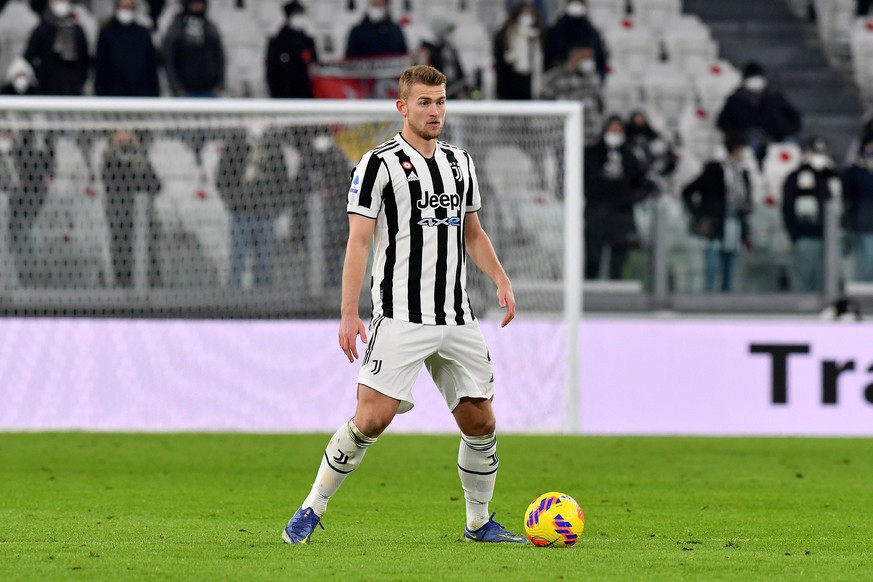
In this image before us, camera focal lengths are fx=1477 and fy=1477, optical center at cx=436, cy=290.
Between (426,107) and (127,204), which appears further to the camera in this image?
(127,204)

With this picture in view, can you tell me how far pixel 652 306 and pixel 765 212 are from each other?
4.30 ft

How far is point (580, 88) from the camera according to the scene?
15.9 m

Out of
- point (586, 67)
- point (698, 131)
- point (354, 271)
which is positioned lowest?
point (354, 271)

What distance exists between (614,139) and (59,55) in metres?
5.63

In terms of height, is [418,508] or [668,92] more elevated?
[668,92]

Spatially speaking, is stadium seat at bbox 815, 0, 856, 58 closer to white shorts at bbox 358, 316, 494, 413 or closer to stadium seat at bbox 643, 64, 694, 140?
stadium seat at bbox 643, 64, 694, 140

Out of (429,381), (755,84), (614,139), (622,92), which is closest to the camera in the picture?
(429,381)

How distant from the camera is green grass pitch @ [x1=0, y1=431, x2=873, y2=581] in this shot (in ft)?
18.1

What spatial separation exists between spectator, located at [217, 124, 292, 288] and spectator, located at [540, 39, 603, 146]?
12.8 feet

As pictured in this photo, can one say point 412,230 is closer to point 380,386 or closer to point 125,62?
point 380,386

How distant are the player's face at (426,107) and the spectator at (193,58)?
390 inches

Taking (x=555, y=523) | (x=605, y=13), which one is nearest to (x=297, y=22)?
(x=605, y=13)

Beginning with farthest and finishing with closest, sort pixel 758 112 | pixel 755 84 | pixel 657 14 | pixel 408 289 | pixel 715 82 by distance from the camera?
pixel 657 14 → pixel 715 82 → pixel 755 84 → pixel 758 112 → pixel 408 289

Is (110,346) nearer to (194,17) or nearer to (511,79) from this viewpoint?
(194,17)
